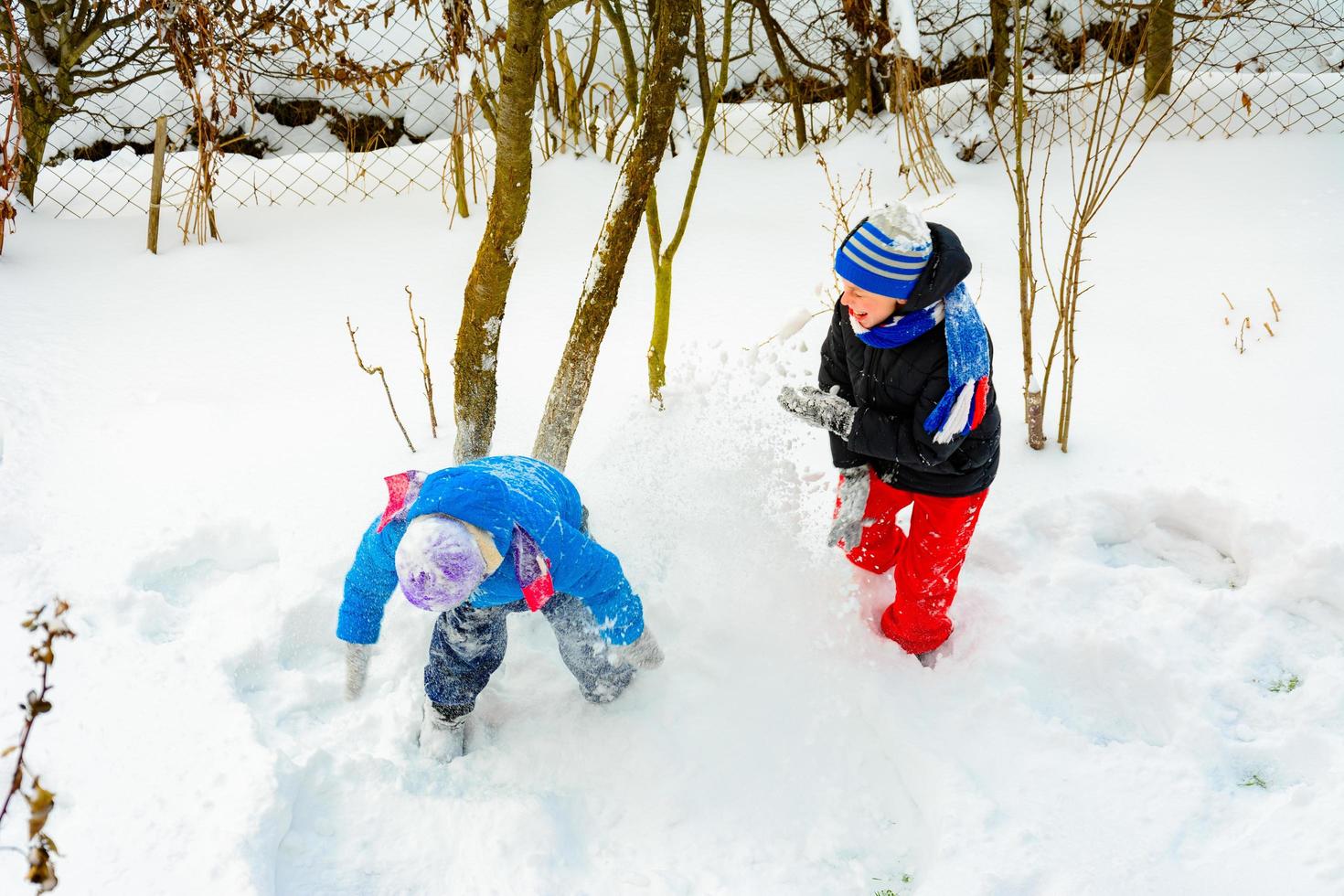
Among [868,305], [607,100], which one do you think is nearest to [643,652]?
[868,305]

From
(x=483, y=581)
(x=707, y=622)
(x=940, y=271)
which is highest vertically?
(x=940, y=271)

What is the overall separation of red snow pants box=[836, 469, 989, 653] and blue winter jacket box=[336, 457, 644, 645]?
725 mm

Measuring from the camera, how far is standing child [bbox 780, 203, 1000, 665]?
1.97 m

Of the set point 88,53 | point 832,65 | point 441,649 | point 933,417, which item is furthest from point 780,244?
point 88,53

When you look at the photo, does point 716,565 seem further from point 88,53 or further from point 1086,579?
point 88,53

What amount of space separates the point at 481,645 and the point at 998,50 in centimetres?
419

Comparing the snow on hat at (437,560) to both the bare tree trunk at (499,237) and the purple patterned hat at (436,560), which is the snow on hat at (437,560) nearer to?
the purple patterned hat at (436,560)

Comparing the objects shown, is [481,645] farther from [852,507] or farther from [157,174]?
[157,174]

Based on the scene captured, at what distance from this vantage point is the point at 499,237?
2607mm

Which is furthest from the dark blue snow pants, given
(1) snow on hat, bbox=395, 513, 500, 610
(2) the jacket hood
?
(2) the jacket hood

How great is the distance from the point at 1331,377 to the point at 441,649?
118 inches

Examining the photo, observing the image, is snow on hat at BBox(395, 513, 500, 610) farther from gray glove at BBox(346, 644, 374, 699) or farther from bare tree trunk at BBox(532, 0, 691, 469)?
bare tree trunk at BBox(532, 0, 691, 469)

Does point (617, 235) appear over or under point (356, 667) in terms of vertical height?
over

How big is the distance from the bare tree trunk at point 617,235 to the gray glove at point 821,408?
656mm
